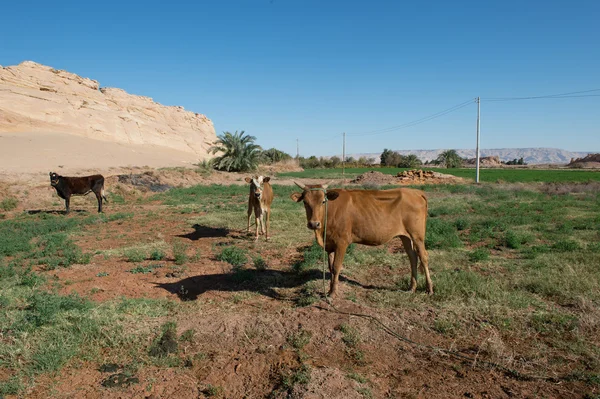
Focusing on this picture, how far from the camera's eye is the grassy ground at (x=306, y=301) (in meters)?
4.65

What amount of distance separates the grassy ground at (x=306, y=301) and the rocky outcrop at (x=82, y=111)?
41.1 m

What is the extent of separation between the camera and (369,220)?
260 inches

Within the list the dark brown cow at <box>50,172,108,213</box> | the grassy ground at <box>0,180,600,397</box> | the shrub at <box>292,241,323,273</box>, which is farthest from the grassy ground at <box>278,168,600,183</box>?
the shrub at <box>292,241,323,273</box>

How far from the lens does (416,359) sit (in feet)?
15.6

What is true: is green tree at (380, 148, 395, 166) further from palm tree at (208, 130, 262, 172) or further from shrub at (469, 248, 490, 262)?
shrub at (469, 248, 490, 262)

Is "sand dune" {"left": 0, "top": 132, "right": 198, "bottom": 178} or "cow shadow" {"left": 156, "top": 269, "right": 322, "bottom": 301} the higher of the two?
"sand dune" {"left": 0, "top": 132, "right": 198, "bottom": 178}

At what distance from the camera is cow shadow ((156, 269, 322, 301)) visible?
7.07 meters

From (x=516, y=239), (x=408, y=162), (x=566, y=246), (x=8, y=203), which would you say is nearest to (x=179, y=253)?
(x=516, y=239)

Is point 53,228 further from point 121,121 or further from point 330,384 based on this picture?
point 121,121

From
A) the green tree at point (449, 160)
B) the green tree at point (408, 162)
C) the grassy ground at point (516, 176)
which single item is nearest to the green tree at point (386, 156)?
the green tree at point (408, 162)

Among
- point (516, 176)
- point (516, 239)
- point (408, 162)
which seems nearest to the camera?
point (516, 239)

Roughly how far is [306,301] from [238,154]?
3991cm

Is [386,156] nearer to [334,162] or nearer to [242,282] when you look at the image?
[334,162]

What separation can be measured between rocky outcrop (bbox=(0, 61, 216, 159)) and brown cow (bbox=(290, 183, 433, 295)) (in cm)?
4620
